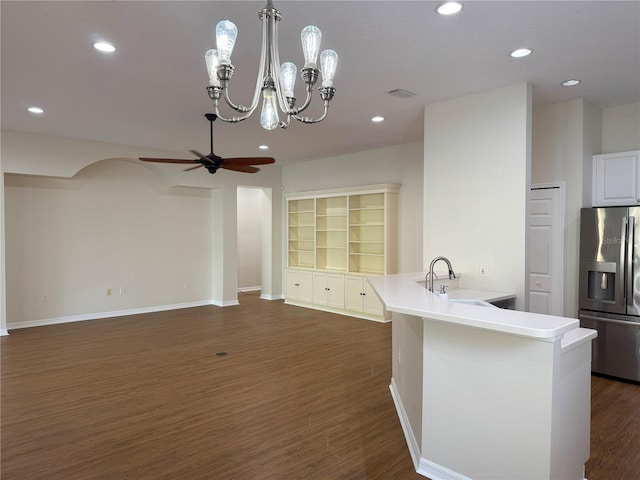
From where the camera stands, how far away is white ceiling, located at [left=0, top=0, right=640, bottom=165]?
2586 mm

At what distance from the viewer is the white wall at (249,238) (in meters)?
10.4

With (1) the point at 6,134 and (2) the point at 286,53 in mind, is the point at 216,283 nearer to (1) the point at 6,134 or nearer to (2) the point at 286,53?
(1) the point at 6,134

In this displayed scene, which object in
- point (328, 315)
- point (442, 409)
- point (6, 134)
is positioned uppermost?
point (6, 134)

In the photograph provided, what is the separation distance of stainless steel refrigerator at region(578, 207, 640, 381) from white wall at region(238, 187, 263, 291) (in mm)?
7738

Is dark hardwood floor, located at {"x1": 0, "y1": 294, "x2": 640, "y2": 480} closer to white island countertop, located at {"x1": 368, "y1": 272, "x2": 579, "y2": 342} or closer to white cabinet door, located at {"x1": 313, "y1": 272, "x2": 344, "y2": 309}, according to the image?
white island countertop, located at {"x1": 368, "y1": 272, "x2": 579, "y2": 342}

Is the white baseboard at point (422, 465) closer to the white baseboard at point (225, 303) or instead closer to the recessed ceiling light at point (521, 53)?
the recessed ceiling light at point (521, 53)

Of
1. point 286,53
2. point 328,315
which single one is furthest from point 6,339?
point 286,53

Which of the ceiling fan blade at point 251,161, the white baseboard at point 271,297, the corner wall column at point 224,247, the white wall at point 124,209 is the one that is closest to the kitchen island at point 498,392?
the ceiling fan blade at point 251,161

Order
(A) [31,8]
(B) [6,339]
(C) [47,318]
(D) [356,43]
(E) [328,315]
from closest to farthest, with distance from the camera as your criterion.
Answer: (A) [31,8]
(D) [356,43]
(B) [6,339]
(C) [47,318]
(E) [328,315]

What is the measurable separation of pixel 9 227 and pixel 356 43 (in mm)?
6100

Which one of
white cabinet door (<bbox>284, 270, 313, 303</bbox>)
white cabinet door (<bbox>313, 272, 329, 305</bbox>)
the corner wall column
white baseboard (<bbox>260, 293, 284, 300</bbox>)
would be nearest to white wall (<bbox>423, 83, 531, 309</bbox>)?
white cabinet door (<bbox>313, 272, 329, 305</bbox>)

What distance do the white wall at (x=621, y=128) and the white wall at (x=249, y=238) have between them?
7.74m

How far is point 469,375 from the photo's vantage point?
219 cm

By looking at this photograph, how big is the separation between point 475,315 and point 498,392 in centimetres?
43
